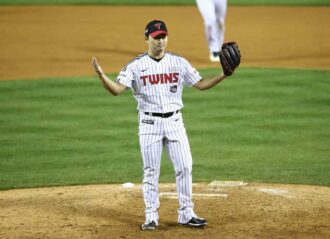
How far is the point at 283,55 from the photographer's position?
61.3 ft

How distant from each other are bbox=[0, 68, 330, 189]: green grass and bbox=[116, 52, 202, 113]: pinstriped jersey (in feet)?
8.70

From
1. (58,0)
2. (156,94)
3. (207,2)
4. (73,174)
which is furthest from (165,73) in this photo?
(58,0)

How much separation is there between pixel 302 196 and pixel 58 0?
839 inches

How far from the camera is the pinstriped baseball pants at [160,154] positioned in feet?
26.7

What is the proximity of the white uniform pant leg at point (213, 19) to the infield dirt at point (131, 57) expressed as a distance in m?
0.51

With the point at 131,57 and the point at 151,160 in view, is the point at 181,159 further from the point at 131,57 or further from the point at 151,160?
the point at 131,57

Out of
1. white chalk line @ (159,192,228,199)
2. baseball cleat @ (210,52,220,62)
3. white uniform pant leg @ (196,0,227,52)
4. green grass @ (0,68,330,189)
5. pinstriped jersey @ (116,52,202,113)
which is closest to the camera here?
pinstriped jersey @ (116,52,202,113)

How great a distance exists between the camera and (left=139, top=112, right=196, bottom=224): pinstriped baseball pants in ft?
26.7

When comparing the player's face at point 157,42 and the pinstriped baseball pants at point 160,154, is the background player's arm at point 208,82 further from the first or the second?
the player's face at point 157,42

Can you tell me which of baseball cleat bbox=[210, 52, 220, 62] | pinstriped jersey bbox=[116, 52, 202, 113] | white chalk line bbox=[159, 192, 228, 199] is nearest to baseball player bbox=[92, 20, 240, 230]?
pinstriped jersey bbox=[116, 52, 202, 113]

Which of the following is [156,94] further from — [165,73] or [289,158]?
[289,158]

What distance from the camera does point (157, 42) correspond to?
8.03m

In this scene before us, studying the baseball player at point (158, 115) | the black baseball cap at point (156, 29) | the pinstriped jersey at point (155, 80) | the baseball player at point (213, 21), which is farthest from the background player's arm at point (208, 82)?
the baseball player at point (213, 21)

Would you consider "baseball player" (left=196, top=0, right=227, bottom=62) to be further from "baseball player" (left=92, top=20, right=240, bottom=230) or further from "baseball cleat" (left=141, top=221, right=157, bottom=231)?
"baseball cleat" (left=141, top=221, right=157, bottom=231)
